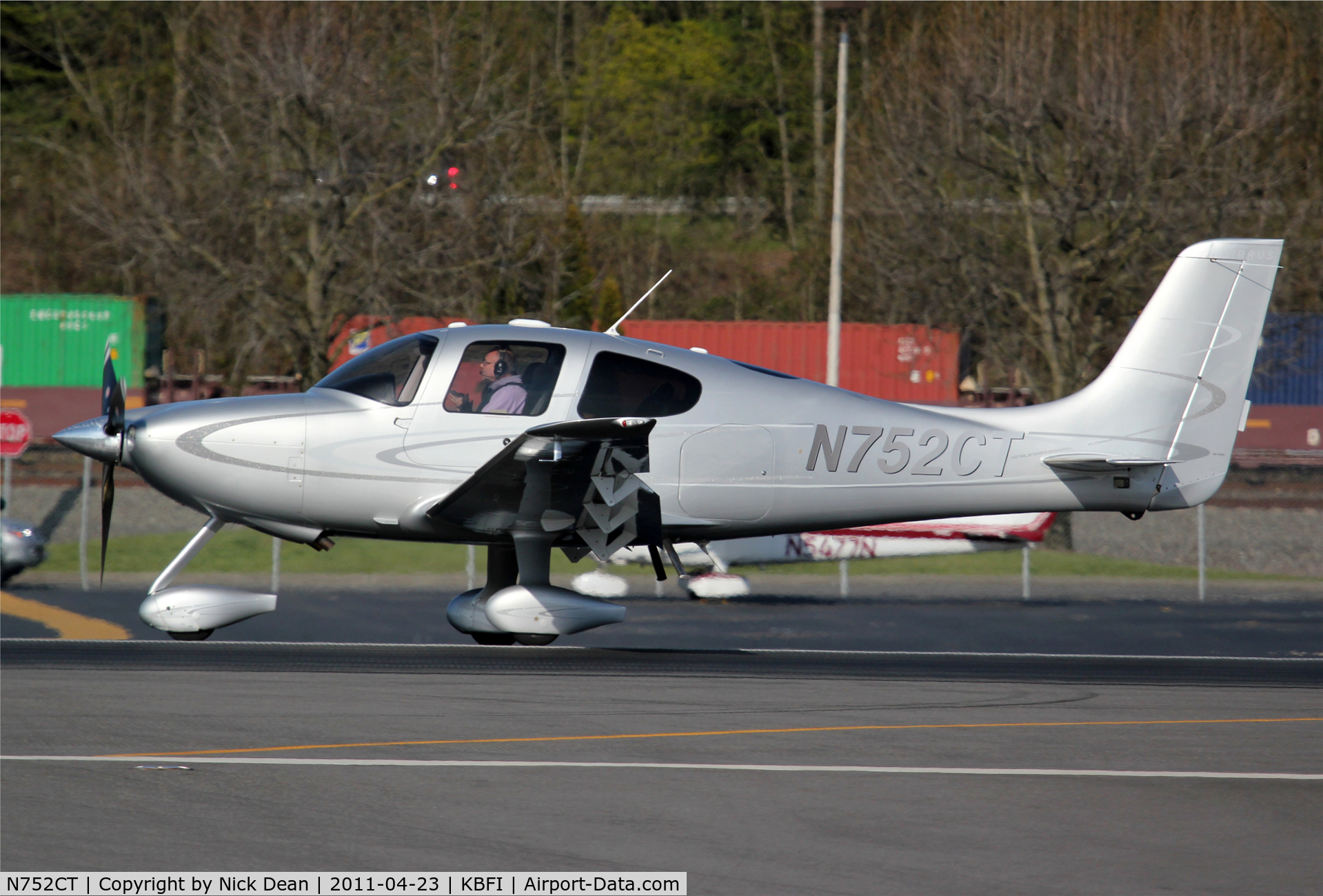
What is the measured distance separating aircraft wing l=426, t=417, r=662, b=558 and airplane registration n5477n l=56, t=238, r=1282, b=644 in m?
0.02

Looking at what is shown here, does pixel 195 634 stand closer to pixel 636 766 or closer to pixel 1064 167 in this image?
pixel 636 766

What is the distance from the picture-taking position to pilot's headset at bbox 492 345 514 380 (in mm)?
10617

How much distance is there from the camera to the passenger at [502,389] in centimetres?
1064

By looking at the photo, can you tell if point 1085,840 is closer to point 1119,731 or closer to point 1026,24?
point 1119,731

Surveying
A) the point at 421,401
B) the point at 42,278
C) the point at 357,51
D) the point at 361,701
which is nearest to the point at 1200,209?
the point at 357,51

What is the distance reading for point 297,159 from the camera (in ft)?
78.9

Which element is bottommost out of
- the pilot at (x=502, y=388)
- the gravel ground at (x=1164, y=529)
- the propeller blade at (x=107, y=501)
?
the gravel ground at (x=1164, y=529)

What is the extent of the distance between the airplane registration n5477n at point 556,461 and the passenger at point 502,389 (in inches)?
0.5

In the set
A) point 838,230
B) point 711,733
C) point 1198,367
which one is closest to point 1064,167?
point 838,230

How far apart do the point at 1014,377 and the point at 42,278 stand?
28202 mm

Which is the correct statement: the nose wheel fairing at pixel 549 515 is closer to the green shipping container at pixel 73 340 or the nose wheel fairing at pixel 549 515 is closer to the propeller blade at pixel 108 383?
the propeller blade at pixel 108 383

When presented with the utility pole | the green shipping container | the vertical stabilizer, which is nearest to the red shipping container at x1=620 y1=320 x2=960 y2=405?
the green shipping container

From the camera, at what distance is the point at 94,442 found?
1041 centimetres

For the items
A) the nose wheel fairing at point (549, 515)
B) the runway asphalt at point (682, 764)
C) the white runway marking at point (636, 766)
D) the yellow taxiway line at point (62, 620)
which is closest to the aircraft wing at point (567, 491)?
the nose wheel fairing at point (549, 515)
